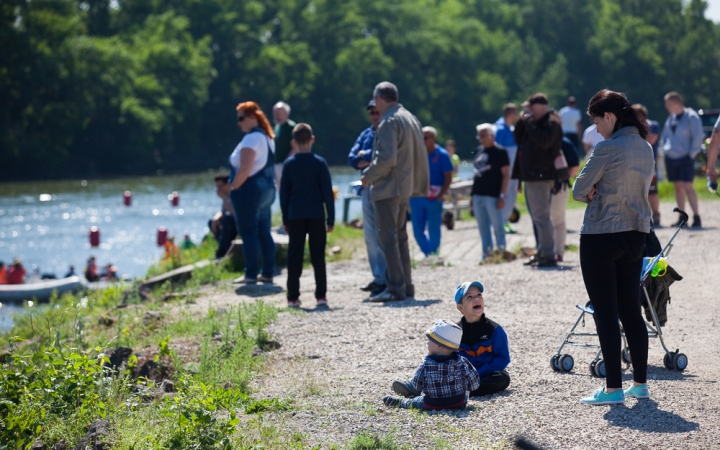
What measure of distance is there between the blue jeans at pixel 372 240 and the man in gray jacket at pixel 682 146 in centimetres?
550

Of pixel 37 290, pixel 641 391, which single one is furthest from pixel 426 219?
pixel 37 290

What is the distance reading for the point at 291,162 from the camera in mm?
10125

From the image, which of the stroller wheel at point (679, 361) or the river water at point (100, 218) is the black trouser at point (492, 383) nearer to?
the stroller wheel at point (679, 361)

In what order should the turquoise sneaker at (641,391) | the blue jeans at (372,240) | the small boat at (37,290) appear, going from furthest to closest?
the small boat at (37,290) < the blue jeans at (372,240) < the turquoise sneaker at (641,391)

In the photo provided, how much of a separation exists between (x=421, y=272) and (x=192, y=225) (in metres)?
24.2

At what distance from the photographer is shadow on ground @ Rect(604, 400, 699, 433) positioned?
552 cm

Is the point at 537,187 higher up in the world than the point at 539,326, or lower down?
higher up

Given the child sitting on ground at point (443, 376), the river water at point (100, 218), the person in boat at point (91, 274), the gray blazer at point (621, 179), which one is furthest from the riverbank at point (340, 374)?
the person in boat at point (91, 274)

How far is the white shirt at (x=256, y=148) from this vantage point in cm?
1147

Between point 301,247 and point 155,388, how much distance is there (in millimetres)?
2922

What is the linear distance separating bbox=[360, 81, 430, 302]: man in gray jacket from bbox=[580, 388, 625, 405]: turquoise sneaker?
4266mm

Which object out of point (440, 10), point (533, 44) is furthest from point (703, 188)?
point (440, 10)

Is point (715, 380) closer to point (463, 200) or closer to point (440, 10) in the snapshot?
point (463, 200)

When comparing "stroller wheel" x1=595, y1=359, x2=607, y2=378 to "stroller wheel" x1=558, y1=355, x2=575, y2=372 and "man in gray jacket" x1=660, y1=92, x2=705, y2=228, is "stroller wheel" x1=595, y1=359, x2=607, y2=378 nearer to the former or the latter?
"stroller wheel" x1=558, y1=355, x2=575, y2=372
